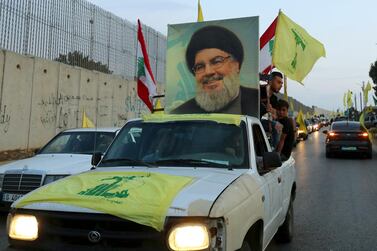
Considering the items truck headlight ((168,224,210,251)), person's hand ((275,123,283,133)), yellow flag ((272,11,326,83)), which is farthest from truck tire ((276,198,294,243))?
truck headlight ((168,224,210,251))

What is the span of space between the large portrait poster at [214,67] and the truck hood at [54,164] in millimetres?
1760

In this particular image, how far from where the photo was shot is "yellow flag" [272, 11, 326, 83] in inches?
349

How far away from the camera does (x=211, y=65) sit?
806 cm

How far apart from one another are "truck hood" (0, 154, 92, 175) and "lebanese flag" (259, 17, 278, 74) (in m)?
4.45

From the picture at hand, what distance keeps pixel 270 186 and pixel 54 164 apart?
4162 millimetres

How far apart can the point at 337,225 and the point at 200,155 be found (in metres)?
3.98

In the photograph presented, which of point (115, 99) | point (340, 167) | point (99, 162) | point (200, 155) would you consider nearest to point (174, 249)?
point (200, 155)

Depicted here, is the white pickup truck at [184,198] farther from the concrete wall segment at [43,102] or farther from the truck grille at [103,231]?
the concrete wall segment at [43,102]

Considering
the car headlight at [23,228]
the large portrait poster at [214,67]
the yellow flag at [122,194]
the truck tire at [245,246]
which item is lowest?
Result: the truck tire at [245,246]

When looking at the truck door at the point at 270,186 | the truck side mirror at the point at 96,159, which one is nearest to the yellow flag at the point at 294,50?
the truck door at the point at 270,186

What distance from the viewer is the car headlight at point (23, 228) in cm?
343

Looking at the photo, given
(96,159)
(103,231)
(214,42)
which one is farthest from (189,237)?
(214,42)

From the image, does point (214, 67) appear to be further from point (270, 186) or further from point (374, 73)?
point (374, 73)

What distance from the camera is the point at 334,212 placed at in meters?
8.73
